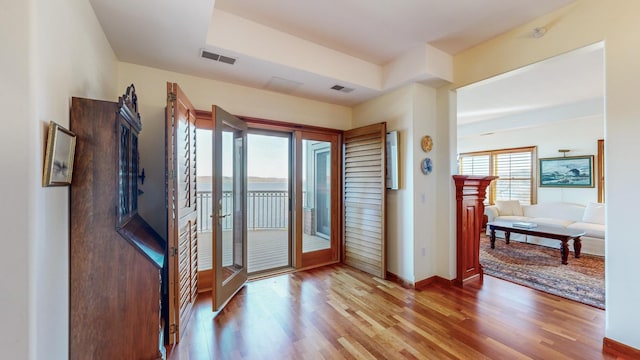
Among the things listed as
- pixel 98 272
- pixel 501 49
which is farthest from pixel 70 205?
pixel 501 49

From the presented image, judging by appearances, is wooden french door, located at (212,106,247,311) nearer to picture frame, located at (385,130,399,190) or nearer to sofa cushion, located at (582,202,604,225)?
picture frame, located at (385,130,399,190)

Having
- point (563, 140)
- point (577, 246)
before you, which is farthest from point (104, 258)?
point (563, 140)

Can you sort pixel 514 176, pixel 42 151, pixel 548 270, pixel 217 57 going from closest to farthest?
pixel 42 151, pixel 217 57, pixel 548 270, pixel 514 176

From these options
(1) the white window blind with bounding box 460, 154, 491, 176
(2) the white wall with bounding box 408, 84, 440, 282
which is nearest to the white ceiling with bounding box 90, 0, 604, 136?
(2) the white wall with bounding box 408, 84, 440, 282

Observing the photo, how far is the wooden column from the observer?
10.6ft

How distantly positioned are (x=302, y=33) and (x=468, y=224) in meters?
3.06

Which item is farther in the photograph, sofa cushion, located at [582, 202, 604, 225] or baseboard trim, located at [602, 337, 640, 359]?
sofa cushion, located at [582, 202, 604, 225]

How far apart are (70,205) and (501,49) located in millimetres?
3875

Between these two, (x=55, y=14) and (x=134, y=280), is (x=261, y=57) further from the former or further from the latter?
(x=134, y=280)

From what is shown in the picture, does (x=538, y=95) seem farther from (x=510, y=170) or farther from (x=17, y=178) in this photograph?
(x=17, y=178)

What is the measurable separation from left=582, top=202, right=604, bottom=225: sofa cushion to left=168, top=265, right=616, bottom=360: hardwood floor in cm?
329

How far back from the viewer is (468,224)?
11.0 ft

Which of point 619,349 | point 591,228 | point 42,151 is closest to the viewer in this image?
point 42,151

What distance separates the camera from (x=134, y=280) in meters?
1.59
